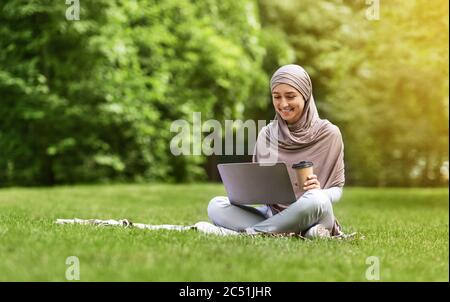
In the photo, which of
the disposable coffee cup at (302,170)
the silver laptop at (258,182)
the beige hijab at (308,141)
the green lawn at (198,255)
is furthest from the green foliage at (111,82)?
the disposable coffee cup at (302,170)

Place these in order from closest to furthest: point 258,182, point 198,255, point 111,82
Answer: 1. point 198,255
2. point 258,182
3. point 111,82

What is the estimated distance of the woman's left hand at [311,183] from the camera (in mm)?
6406

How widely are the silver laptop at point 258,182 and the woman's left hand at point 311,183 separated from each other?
13 centimetres

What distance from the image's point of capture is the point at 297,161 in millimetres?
6945

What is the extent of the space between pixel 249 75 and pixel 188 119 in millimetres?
3007

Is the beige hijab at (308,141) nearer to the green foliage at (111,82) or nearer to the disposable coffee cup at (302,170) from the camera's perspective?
the disposable coffee cup at (302,170)

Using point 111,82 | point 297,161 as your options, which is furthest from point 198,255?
point 111,82

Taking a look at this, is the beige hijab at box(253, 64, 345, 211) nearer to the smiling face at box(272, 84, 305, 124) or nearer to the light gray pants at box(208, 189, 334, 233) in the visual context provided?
the smiling face at box(272, 84, 305, 124)

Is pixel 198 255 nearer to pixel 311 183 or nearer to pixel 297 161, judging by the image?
pixel 311 183

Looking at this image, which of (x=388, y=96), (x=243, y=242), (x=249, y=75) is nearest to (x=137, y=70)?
(x=249, y=75)

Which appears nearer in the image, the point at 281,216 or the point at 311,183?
the point at 311,183

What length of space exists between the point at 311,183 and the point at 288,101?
2.65 ft

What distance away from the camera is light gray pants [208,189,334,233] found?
6.37 meters

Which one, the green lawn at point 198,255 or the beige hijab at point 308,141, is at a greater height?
the beige hijab at point 308,141
